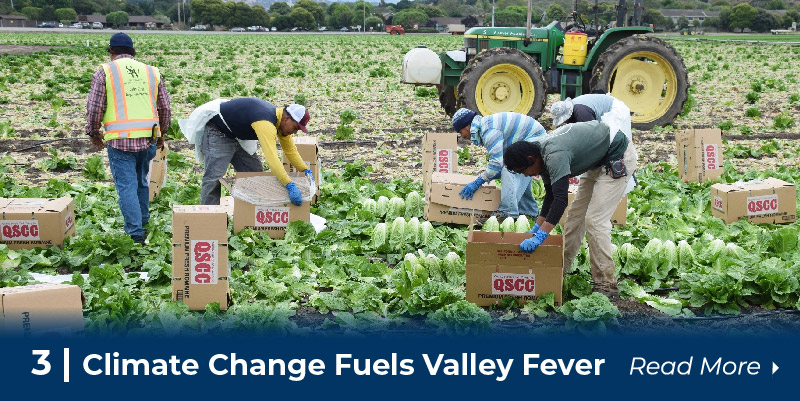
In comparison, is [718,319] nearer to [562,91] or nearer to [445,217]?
[445,217]

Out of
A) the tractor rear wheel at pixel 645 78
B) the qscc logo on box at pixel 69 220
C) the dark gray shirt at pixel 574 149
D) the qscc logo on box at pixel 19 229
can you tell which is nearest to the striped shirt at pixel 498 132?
the dark gray shirt at pixel 574 149

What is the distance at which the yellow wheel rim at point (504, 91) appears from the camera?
1305 centimetres

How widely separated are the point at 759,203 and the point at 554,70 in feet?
23.0

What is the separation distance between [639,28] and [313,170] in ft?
26.0

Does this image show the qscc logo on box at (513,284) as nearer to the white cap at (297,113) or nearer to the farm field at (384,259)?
the farm field at (384,259)

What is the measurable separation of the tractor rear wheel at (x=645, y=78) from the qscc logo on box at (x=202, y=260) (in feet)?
29.8

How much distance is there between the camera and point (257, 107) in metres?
6.99

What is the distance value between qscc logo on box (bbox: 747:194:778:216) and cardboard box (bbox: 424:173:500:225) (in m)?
2.28

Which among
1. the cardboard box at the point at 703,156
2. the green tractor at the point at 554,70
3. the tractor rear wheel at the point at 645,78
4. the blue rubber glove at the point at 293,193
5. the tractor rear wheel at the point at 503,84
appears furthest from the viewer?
the tractor rear wheel at the point at 645,78

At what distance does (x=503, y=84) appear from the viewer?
13.2 metres

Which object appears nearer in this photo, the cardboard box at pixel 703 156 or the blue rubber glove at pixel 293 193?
the blue rubber glove at pixel 293 193

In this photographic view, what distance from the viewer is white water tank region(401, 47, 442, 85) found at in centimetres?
1364

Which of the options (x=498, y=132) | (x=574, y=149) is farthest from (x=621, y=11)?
(x=574, y=149)

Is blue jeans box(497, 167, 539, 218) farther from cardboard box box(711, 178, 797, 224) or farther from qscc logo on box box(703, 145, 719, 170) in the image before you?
qscc logo on box box(703, 145, 719, 170)
